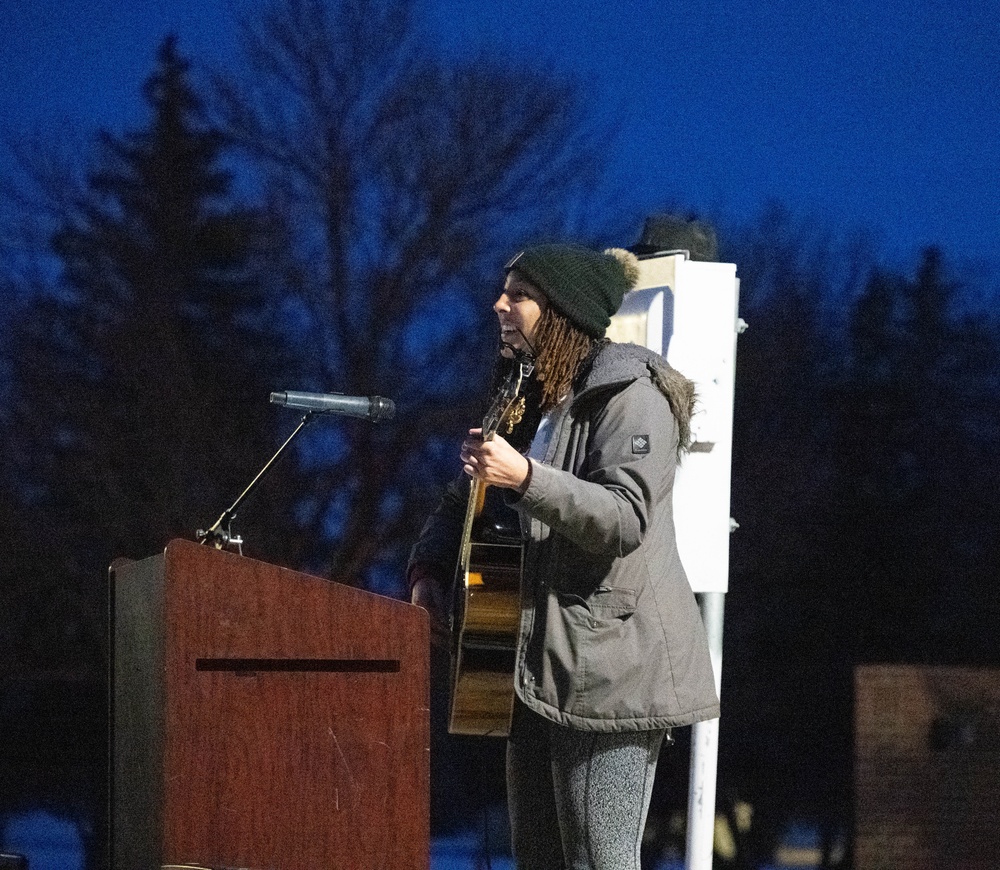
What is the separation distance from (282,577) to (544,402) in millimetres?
563

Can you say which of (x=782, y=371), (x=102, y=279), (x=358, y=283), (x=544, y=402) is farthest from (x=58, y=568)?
Result: (x=544, y=402)

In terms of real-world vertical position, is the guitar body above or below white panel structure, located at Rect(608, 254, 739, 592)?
below

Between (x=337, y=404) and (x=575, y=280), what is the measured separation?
41 cm

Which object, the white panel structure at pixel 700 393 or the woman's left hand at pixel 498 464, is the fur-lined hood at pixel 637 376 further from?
the white panel structure at pixel 700 393

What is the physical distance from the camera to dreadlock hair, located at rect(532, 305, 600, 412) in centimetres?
207

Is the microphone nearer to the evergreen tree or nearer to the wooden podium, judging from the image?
the wooden podium

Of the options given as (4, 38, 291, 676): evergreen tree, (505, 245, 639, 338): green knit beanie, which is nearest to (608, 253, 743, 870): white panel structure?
(505, 245, 639, 338): green knit beanie

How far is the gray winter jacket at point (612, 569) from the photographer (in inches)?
72.7

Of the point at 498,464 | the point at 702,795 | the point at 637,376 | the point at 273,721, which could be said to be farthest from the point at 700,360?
the point at 273,721

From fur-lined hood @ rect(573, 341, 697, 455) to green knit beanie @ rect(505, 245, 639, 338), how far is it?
57 mm

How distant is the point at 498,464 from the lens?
5.94 ft

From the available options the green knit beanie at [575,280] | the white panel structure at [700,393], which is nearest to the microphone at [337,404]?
the green knit beanie at [575,280]

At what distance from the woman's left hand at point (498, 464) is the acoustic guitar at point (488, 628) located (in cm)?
14

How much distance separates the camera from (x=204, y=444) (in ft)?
17.3
